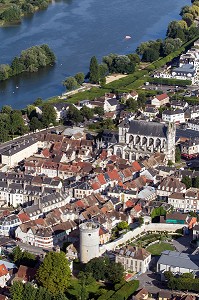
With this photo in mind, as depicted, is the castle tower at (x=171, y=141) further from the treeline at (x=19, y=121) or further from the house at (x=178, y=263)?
the house at (x=178, y=263)

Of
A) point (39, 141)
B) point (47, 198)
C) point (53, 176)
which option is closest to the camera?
point (47, 198)

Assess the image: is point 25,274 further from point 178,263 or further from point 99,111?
point 99,111

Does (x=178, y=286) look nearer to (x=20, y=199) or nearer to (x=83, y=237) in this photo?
(x=83, y=237)

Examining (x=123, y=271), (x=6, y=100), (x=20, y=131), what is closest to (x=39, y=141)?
(x=20, y=131)

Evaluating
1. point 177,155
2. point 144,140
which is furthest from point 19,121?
point 177,155

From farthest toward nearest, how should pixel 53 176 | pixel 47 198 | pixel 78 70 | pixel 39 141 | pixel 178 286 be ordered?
pixel 78 70 → pixel 39 141 → pixel 53 176 → pixel 47 198 → pixel 178 286

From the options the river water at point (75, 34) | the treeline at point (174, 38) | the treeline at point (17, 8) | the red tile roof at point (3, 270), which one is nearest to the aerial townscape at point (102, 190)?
the red tile roof at point (3, 270)

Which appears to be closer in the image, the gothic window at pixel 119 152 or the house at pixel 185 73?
the gothic window at pixel 119 152
